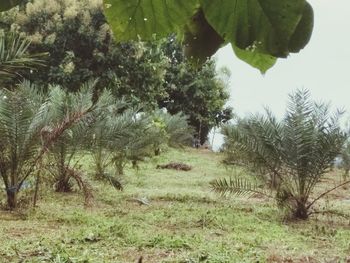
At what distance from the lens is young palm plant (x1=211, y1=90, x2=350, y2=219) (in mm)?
5320

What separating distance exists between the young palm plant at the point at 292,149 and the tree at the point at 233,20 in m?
4.89

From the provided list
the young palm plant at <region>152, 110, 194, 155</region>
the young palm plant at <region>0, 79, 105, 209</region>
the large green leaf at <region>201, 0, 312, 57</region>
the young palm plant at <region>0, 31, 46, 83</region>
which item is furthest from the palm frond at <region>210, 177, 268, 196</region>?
the young palm plant at <region>152, 110, 194, 155</region>

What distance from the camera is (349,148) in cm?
856

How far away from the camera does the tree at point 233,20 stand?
0.38m

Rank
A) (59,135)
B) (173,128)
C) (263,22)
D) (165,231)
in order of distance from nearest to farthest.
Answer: (263,22) → (165,231) → (59,135) → (173,128)

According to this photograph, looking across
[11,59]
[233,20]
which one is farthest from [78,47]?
[233,20]

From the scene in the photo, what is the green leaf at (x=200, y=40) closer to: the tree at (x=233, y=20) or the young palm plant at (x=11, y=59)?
the tree at (x=233, y=20)

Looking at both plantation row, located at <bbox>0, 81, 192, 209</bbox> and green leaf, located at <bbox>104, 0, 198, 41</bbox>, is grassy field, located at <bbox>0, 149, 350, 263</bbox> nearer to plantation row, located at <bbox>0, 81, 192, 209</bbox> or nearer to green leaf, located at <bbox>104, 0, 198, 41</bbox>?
plantation row, located at <bbox>0, 81, 192, 209</bbox>

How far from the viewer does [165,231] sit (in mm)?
4695

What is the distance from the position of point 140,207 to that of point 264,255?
2304 mm

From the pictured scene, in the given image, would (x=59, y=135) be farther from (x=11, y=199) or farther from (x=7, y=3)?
(x=7, y=3)

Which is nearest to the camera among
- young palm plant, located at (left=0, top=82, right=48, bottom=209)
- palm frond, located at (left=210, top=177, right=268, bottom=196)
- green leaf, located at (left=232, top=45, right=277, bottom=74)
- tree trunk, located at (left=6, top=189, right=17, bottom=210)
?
green leaf, located at (left=232, top=45, right=277, bottom=74)

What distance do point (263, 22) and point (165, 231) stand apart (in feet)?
14.5

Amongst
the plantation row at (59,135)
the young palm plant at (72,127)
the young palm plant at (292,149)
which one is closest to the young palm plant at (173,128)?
the plantation row at (59,135)
